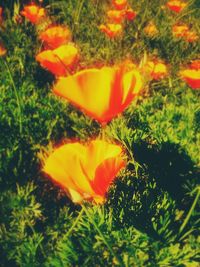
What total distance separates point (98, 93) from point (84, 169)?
6.1 inches

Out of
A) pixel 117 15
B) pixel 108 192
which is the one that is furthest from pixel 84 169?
pixel 117 15

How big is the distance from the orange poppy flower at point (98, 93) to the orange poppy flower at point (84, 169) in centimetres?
7

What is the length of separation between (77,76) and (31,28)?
1.34m

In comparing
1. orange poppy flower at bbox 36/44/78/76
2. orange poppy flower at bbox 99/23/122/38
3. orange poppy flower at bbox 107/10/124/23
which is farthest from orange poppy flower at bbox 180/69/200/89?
orange poppy flower at bbox 107/10/124/23

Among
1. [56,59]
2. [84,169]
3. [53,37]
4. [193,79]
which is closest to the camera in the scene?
[84,169]

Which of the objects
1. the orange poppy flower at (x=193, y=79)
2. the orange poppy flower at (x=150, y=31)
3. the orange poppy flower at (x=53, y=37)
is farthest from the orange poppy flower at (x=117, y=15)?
the orange poppy flower at (x=193, y=79)

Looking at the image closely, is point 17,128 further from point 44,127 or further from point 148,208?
point 148,208

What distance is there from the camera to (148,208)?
0.99 metres

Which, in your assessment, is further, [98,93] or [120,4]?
[120,4]

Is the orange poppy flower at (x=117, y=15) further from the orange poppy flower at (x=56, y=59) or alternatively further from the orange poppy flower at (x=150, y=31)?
the orange poppy flower at (x=56, y=59)

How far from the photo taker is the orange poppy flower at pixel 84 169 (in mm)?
678

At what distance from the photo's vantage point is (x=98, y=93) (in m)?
0.74

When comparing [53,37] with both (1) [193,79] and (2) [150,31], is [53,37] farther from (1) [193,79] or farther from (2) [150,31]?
(2) [150,31]

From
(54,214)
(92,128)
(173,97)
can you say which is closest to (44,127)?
(92,128)
